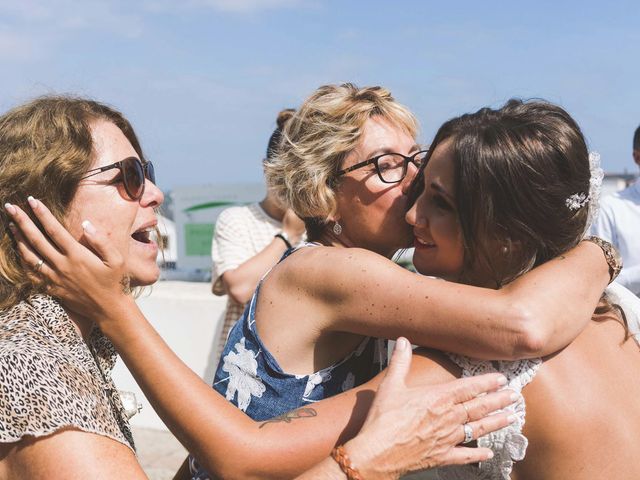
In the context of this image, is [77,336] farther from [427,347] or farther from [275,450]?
[427,347]

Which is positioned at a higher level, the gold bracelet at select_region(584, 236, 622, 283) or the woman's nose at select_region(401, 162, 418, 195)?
the woman's nose at select_region(401, 162, 418, 195)

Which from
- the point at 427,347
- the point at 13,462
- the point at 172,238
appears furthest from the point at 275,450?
the point at 172,238

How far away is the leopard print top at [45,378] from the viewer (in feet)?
5.49

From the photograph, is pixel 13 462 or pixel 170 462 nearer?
pixel 13 462

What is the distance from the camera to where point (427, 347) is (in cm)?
204

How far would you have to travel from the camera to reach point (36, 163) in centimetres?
205

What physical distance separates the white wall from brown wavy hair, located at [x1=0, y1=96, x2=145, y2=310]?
4.64m

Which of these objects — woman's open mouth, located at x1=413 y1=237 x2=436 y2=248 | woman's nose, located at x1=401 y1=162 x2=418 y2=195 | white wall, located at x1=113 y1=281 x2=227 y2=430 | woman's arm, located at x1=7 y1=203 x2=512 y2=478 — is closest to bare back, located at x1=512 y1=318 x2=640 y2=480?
woman's arm, located at x1=7 y1=203 x2=512 y2=478

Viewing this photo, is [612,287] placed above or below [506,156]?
below

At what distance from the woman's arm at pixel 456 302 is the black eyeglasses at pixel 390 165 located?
0.59 m

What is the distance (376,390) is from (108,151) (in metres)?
1.02

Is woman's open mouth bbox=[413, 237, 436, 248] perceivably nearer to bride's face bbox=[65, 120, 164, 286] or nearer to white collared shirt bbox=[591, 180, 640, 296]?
bride's face bbox=[65, 120, 164, 286]

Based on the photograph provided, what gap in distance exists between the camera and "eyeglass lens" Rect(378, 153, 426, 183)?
9.01 feet

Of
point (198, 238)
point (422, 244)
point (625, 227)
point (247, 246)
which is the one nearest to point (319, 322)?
point (422, 244)
